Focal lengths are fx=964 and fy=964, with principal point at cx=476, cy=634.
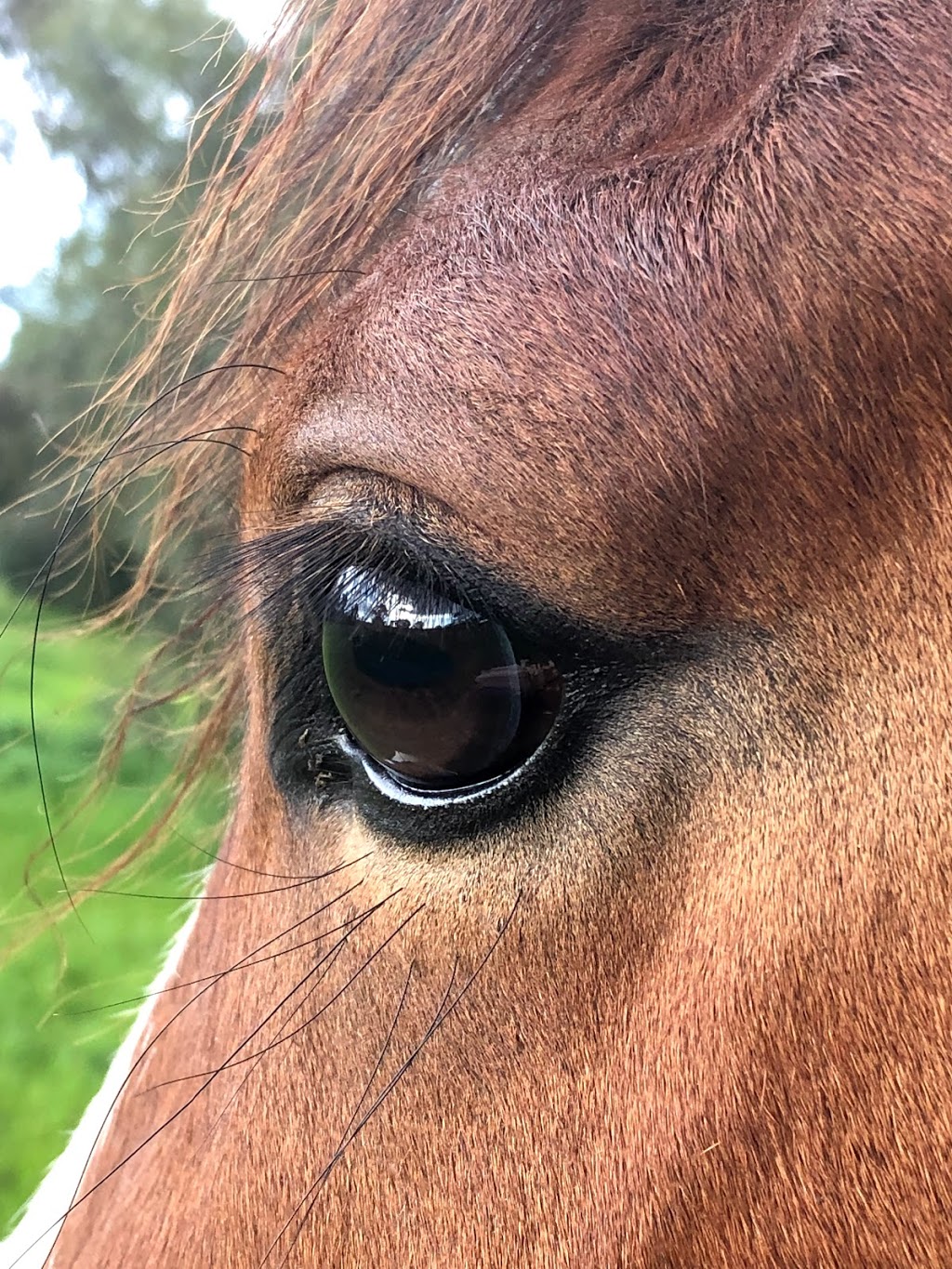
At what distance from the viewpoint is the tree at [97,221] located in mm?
1597

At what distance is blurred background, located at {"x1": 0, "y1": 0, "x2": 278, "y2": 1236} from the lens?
1.49 metres

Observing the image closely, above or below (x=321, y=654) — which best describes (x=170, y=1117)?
below

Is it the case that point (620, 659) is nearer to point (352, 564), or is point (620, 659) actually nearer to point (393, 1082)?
point (352, 564)

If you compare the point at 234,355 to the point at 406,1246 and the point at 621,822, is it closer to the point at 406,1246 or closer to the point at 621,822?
the point at 621,822

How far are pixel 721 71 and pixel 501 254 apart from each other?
197mm

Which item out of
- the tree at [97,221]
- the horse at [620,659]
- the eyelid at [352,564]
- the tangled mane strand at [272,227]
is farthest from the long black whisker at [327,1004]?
the tree at [97,221]

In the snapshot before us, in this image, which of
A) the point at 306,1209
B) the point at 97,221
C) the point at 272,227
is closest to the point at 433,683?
the point at 306,1209

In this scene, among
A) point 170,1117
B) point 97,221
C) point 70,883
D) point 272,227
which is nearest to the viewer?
point 170,1117

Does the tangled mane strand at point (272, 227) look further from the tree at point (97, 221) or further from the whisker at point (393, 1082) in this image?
the whisker at point (393, 1082)

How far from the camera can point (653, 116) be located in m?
0.66

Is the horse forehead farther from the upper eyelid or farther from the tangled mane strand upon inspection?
the tangled mane strand

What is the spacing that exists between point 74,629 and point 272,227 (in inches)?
26.5

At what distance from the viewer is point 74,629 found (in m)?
1.38

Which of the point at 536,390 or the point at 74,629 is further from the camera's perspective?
the point at 74,629
